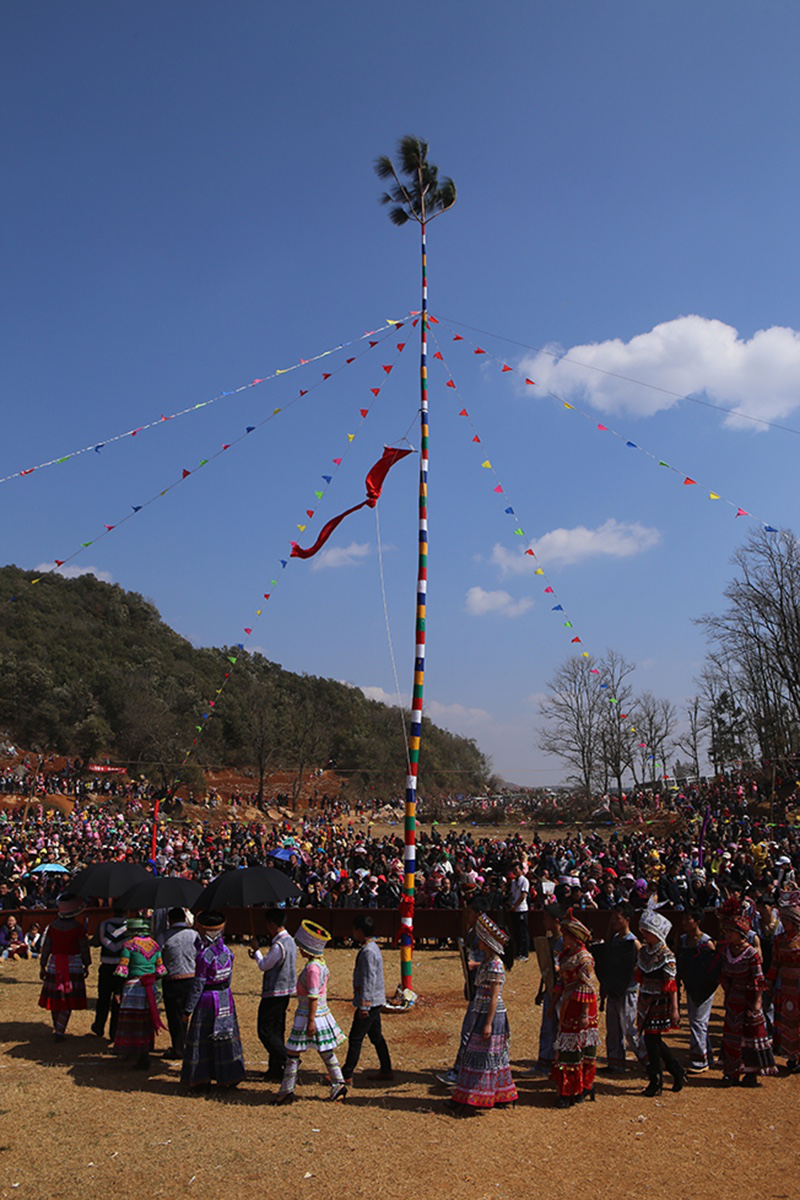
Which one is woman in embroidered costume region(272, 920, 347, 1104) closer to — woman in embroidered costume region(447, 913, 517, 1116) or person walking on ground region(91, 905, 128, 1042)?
woman in embroidered costume region(447, 913, 517, 1116)

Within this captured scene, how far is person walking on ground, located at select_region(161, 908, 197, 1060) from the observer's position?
8289 millimetres

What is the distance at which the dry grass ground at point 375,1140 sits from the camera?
563cm

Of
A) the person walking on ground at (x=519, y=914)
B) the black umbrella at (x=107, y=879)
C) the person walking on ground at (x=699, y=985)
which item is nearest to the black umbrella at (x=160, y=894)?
the black umbrella at (x=107, y=879)

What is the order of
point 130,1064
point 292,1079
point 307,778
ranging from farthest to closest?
point 307,778 → point 130,1064 → point 292,1079

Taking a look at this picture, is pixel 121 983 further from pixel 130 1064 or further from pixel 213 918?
pixel 213 918

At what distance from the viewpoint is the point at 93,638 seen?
7212cm

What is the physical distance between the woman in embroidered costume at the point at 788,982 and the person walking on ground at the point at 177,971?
575cm

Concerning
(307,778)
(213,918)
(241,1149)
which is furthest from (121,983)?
(307,778)

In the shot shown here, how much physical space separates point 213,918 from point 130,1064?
6.79 feet

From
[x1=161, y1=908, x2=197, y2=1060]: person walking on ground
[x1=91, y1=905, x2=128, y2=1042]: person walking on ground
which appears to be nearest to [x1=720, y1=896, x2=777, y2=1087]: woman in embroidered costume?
[x1=161, y1=908, x2=197, y2=1060]: person walking on ground

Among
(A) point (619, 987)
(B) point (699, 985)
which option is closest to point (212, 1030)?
(A) point (619, 987)

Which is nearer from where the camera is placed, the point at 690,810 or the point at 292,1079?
the point at 292,1079

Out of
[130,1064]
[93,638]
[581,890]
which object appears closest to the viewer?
[130,1064]

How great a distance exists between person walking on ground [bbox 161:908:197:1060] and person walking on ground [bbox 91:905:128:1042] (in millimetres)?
1022
